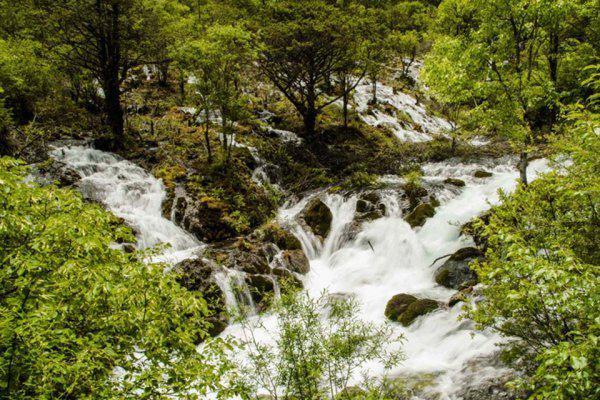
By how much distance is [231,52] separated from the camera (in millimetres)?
17938

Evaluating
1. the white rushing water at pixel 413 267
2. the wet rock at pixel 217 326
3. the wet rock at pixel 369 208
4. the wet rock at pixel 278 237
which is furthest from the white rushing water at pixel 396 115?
the wet rock at pixel 217 326

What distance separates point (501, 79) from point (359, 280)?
8.60 meters

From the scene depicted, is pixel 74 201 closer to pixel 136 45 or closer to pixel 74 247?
pixel 74 247

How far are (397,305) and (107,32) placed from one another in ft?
64.6

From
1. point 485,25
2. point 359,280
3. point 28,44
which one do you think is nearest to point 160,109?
point 28,44

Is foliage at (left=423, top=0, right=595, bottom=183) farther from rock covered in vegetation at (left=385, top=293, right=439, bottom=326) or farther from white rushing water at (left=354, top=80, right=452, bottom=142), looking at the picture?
white rushing water at (left=354, top=80, right=452, bottom=142)

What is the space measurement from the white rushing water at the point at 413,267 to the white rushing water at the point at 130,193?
5.39 meters

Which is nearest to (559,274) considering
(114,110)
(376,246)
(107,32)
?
(376,246)

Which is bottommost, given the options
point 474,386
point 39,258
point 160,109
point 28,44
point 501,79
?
point 474,386

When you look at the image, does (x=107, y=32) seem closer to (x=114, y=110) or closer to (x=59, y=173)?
(x=114, y=110)

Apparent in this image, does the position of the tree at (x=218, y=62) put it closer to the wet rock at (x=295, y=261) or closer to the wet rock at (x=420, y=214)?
the wet rock at (x=295, y=261)

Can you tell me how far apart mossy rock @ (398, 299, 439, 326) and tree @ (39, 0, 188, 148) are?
1768cm

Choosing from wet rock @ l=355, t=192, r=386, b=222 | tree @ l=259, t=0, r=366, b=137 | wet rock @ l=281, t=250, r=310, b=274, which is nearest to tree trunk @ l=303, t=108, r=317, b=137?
tree @ l=259, t=0, r=366, b=137

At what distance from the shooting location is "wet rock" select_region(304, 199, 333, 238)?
679 inches
